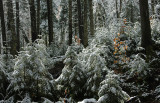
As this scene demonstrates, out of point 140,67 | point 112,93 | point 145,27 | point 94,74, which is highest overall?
point 145,27

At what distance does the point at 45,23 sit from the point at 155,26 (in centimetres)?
2147

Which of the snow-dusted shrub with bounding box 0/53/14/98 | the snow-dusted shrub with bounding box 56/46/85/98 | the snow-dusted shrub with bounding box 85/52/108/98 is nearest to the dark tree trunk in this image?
the snow-dusted shrub with bounding box 85/52/108/98

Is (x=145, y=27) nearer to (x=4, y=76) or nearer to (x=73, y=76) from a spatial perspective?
(x=73, y=76)

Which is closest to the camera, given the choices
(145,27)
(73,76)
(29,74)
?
(29,74)

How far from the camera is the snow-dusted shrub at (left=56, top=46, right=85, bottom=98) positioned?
241 inches

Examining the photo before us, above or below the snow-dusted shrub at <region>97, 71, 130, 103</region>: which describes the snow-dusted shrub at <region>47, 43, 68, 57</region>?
above

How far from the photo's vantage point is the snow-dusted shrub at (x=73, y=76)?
6.11m

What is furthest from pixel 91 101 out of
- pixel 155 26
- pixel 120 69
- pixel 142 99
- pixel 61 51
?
pixel 61 51

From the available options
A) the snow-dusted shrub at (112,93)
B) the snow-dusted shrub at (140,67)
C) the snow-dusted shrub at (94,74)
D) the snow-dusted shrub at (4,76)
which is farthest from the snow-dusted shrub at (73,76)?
the snow-dusted shrub at (140,67)

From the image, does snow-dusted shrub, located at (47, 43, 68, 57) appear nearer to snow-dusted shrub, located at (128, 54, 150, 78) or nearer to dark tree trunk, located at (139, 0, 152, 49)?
dark tree trunk, located at (139, 0, 152, 49)

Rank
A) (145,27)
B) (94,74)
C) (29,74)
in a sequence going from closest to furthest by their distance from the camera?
(29,74)
(94,74)
(145,27)

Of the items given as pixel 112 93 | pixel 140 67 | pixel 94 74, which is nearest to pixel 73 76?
pixel 94 74

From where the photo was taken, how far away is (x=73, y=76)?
622cm

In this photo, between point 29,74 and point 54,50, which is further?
point 54,50
